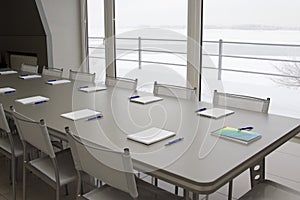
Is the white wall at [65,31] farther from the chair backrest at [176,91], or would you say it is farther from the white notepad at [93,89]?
the chair backrest at [176,91]

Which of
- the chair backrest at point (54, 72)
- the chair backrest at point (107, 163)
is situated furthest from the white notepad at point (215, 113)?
the chair backrest at point (54, 72)

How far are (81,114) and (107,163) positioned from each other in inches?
30.9

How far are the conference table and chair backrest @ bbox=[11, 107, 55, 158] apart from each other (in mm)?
80

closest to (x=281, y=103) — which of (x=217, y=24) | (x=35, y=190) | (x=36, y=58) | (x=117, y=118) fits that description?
(x=217, y=24)

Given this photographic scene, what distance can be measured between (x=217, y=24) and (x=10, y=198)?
3.02 meters

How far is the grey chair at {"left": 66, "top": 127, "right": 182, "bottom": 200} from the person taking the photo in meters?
1.49

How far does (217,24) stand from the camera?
4246 mm

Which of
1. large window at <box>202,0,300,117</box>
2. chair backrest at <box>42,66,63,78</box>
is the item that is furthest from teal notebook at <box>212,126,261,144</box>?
chair backrest at <box>42,66,63,78</box>

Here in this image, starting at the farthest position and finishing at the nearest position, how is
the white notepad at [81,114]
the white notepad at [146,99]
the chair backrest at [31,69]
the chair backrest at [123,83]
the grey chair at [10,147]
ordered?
the chair backrest at [31,69] < the chair backrest at [123,83] < the white notepad at [146,99] < the grey chair at [10,147] < the white notepad at [81,114]

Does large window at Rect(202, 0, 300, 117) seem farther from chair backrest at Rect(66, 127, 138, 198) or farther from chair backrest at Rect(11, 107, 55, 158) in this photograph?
chair backrest at Rect(66, 127, 138, 198)

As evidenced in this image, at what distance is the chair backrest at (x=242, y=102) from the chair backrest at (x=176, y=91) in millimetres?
260

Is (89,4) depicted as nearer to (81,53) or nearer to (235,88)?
(81,53)

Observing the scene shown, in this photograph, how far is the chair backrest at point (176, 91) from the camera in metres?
2.84

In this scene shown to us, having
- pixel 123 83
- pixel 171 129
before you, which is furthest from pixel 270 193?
pixel 123 83
